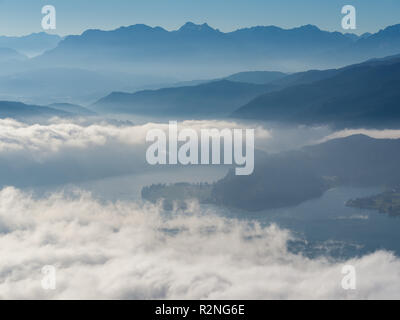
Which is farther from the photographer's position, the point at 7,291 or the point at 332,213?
the point at 332,213

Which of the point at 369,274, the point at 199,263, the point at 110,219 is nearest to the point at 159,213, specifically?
the point at 110,219

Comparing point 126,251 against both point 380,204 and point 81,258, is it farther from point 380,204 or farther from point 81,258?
point 380,204

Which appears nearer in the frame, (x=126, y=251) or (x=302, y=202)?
(x=126, y=251)

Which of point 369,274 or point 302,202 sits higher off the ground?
point 302,202

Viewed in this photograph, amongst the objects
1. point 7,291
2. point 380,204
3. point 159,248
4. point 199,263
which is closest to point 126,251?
point 159,248

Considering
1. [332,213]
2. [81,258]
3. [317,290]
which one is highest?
[332,213]

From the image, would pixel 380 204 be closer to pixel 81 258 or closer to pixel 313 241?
pixel 313 241

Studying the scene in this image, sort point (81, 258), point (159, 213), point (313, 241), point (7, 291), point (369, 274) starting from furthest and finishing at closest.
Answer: point (159, 213), point (313, 241), point (81, 258), point (369, 274), point (7, 291)

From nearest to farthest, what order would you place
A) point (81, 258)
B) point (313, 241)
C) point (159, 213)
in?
point (81, 258), point (313, 241), point (159, 213)

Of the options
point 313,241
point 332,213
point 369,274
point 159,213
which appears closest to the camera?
point 369,274
